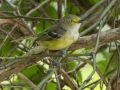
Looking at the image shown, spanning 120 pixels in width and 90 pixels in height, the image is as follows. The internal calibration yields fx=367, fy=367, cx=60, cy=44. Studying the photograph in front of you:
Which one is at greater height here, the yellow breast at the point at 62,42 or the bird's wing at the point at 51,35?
the bird's wing at the point at 51,35

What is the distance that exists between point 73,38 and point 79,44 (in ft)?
0.28

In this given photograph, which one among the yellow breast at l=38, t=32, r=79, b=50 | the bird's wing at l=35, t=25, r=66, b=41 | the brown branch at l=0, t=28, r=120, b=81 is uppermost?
the bird's wing at l=35, t=25, r=66, b=41

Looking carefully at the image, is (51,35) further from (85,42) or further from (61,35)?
(85,42)

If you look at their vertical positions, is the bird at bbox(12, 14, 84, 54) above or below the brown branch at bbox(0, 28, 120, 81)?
above

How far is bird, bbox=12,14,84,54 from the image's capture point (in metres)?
1.57

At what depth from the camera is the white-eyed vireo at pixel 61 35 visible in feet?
5.14

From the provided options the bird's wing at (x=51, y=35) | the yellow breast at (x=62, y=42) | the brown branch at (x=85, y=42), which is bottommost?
the brown branch at (x=85, y=42)

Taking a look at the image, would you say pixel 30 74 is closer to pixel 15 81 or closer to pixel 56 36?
pixel 15 81

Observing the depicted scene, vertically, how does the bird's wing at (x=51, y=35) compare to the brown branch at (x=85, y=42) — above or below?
above

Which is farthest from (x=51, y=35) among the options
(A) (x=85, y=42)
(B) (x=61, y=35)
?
(A) (x=85, y=42)

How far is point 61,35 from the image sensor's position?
1632 millimetres

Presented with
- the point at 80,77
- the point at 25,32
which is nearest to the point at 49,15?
the point at 25,32

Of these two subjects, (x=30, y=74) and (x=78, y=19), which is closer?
(x=78, y=19)

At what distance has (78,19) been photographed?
1667 millimetres
